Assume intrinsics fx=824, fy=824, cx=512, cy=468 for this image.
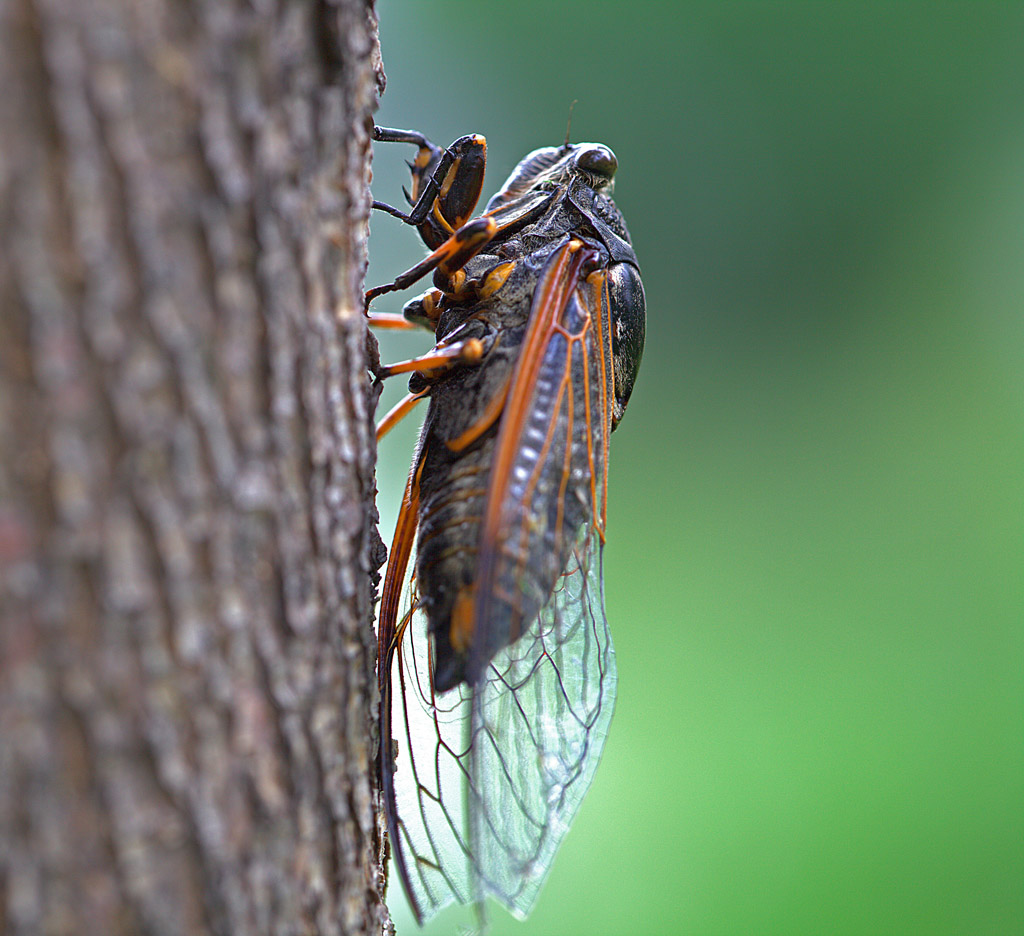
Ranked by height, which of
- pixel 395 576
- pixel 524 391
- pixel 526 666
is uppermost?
pixel 524 391

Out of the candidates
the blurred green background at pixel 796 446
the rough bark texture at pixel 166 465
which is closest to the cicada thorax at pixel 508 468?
the rough bark texture at pixel 166 465

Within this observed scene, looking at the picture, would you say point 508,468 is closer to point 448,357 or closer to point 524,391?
point 524,391

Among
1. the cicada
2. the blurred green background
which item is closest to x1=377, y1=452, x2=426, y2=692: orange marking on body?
the cicada

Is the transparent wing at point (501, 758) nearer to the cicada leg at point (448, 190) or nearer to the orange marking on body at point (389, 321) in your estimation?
the orange marking on body at point (389, 321)

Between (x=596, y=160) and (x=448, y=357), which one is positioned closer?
(x=448, y=357)

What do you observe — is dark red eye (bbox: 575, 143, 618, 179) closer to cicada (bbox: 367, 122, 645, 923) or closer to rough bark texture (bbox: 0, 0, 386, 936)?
cicada (bbox: 367, 122, 645, 923)

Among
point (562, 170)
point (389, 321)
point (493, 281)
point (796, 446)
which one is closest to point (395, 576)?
point (389, 321)

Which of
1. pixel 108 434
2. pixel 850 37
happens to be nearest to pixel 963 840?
pixel 108 434
